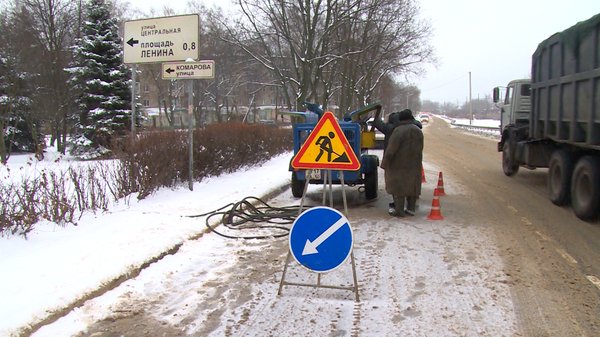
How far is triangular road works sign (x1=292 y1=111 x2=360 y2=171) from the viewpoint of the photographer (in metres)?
4.51

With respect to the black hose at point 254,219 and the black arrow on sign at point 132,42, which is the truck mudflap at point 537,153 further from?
the black arrow on sign at point 132,42

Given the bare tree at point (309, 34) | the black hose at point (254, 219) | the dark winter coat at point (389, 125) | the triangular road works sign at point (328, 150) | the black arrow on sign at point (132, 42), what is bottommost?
the black hose at point (254, 219)

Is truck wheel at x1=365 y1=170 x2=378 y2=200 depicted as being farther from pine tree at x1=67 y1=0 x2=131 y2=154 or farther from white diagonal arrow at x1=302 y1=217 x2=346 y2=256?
pine tree at x1=67 y1=0 x2=131 y2=154

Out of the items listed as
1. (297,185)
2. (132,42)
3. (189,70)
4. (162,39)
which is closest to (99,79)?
(132,42)

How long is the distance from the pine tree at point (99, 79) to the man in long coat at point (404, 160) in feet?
71.7

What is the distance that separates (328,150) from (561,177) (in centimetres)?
618

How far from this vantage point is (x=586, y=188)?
25.4ft

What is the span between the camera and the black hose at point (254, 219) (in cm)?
705

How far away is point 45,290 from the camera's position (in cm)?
425

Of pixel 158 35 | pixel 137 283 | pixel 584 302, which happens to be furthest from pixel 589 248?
pixel 158 35

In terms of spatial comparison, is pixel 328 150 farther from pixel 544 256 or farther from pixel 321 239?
pixel 544 256

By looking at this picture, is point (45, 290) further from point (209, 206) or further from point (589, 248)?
point (589, 248)

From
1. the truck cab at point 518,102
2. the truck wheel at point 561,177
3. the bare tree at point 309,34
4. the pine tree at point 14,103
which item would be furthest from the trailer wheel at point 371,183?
the pine tree at point 14,103

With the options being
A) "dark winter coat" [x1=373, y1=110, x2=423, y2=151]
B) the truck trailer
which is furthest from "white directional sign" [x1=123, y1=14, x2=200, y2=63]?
the truck trailer
